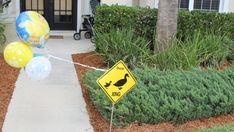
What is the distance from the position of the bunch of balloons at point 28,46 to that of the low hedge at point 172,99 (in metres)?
1.21

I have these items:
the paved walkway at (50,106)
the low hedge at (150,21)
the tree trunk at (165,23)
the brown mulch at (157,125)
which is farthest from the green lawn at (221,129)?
the low hedge at (150,21)

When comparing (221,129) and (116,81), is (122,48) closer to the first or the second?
(116,81)

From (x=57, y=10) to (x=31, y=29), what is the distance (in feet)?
29.1

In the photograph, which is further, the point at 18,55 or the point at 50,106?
the point at 50,106

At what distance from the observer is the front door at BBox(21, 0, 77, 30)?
13.9 m

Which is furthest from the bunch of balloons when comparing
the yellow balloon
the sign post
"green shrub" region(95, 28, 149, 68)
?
"green shrub" region(95, 28, 149, 68)

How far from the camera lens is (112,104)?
5930 mm

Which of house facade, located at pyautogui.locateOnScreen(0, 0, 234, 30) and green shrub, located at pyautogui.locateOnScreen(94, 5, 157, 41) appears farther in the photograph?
house facade, located at pyautogui.locateOnScreen(0, 0, 234, 30)

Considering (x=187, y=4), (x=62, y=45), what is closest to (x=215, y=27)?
(x=187, y=4)

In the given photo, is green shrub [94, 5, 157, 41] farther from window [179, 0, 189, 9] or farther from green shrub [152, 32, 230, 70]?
window [179, 0, 189, 9]

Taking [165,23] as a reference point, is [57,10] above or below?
above

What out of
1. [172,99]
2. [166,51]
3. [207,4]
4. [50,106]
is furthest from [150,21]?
[172,99]

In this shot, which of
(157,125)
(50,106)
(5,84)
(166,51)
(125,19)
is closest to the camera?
(157,125)

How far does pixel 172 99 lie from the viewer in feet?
19.7
